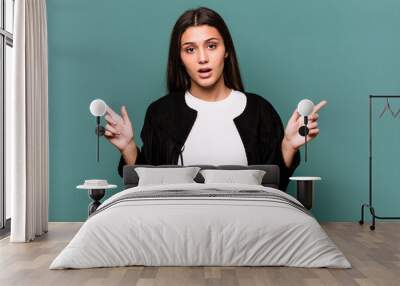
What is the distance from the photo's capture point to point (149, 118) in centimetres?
681

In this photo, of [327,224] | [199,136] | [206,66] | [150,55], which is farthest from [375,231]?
[150,55]

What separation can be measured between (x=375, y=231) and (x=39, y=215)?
3419 millimetres

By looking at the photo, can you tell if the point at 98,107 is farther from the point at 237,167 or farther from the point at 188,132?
the point at 237,167

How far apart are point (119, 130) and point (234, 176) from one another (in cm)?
159

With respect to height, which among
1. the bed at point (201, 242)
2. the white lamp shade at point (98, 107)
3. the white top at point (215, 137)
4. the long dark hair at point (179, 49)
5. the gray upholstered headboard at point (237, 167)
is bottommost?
the bed at point (201, 242)

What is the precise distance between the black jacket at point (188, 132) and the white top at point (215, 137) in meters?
0.06

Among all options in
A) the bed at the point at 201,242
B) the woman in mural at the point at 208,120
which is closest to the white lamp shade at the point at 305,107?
the woman in mural at the point at 208,120

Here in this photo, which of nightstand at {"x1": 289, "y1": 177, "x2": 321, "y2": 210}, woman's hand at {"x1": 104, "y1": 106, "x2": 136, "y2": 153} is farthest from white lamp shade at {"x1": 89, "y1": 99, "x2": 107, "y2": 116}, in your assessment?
nightstand at {"x1": 289, "y1": 177, "x2": 321, "y2": 210}

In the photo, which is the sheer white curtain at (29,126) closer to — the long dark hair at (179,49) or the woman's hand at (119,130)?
the woman's hand at (119,130)

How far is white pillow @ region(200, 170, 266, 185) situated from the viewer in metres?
5.83

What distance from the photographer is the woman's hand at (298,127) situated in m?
6.56

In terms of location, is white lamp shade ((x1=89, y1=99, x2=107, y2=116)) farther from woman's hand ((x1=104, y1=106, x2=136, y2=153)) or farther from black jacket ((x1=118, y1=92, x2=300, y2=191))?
black jacket ((x1=118, y1=92, x2=300, y2=191))

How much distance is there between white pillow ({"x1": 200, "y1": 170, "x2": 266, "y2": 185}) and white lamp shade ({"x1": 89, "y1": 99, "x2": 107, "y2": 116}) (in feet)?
4.65

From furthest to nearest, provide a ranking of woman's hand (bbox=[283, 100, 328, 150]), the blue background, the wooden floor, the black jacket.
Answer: the blue background
the black jacket
woman's hand (bbox=[283, 100, 328, 150])
the wooden floor
